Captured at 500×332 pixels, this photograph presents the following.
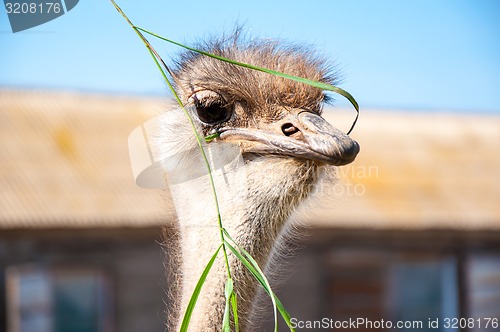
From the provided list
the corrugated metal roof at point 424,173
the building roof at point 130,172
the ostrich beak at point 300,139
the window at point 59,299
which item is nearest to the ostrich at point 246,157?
the ostrich beak at point 300,139

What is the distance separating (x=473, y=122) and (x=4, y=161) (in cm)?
568

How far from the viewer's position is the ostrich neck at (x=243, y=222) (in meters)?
2.54

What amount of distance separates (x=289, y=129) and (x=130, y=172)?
6669 millimetres

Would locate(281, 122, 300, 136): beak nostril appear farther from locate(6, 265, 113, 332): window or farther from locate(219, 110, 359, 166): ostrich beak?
locate(6, 265, 113, 332): window

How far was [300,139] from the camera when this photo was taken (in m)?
2.49

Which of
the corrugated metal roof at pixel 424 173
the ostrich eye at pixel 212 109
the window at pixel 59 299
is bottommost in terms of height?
the ostrich eye at pixel 212 109

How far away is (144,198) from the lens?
27.3 ft

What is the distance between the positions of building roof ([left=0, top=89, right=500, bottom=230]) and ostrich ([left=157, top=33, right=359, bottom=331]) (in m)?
4.46

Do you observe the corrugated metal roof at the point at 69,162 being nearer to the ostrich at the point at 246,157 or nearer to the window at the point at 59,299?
the window at the point at 59,299

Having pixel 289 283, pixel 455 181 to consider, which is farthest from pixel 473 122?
pixel 289 283

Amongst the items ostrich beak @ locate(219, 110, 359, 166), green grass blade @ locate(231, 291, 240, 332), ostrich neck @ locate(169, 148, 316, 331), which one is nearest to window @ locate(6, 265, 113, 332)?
ostrich neck @ locate(169, 148, 316, 331)

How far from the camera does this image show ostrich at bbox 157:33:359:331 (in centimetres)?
251

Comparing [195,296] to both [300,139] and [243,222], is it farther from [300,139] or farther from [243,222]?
[300,139]

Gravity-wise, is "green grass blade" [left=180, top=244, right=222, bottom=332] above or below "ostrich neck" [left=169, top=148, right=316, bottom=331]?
A: below
